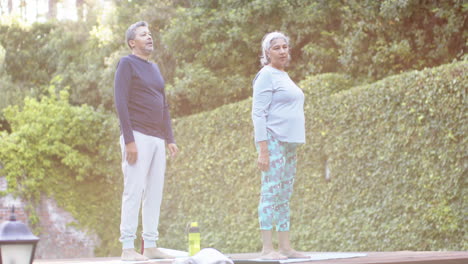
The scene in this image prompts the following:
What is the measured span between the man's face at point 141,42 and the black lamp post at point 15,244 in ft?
8.04

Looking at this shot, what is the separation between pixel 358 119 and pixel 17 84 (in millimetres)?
11303

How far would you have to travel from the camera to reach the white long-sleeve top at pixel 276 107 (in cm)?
491

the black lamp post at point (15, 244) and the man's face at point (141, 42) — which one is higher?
the man's face at point (141, 42)

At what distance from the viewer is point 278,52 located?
498cm

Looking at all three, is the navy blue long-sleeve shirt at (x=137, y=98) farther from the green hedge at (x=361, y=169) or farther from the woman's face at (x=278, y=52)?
the green hedge at (x=361, y=169)

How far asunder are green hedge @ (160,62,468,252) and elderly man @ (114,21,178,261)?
139 inches

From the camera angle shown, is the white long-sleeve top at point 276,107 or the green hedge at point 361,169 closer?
the white long-sleeve top at point 276,107

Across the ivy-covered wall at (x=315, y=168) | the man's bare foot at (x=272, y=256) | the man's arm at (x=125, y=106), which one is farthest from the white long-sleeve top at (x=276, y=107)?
the ivy-covered wall at (x=315, y=168)

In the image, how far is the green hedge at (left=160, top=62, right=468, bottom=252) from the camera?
780cm

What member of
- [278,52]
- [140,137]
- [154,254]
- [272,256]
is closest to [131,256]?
[154,254]

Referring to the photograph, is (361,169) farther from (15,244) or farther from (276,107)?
(15,244)

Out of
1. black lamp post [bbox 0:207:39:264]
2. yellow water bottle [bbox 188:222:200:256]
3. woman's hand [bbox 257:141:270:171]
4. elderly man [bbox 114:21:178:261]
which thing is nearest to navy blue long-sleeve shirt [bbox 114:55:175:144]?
elderly man [bbox 114:21:178:261]

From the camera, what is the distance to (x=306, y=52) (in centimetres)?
1298

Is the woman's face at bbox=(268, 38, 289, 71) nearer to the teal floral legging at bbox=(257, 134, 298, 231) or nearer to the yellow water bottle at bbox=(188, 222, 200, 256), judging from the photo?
the teal floral legging at bbox=(257, 134, 298, 231)
